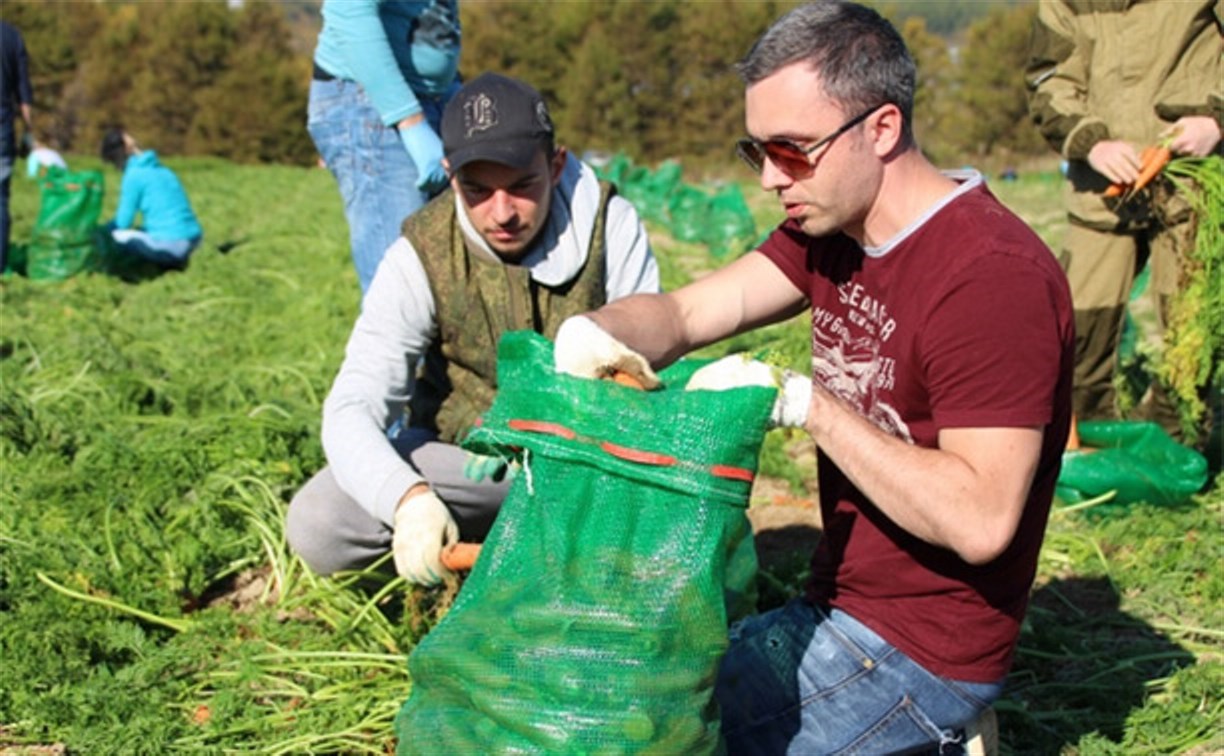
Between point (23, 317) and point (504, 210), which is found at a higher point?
point (504, 210)

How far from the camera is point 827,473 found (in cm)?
244

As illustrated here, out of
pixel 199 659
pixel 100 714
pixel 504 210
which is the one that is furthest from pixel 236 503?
pixel 504 210

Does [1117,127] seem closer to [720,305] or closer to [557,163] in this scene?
[557,163]

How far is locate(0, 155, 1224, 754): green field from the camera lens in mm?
2875

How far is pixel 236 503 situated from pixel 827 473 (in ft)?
6.48

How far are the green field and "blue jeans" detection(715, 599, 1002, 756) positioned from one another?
827mm

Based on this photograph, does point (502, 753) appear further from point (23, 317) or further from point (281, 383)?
point (23, 317)

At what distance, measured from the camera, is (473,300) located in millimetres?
3014

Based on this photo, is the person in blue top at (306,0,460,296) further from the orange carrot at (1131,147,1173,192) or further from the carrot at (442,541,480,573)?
the orange carrot at (1131,147,1173,192)

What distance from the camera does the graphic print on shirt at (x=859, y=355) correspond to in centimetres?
219

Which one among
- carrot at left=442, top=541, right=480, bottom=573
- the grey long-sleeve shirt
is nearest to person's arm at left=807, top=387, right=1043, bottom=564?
carrot at left=442, top=541, right=480, bottom=573

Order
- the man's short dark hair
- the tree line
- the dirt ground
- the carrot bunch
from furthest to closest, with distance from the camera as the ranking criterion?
the tree line, the man's short dark hair, the carrot bunch, the dirt ground

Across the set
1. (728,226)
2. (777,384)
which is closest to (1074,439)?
(777,384)

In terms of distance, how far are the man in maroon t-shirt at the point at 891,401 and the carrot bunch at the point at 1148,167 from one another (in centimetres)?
212
